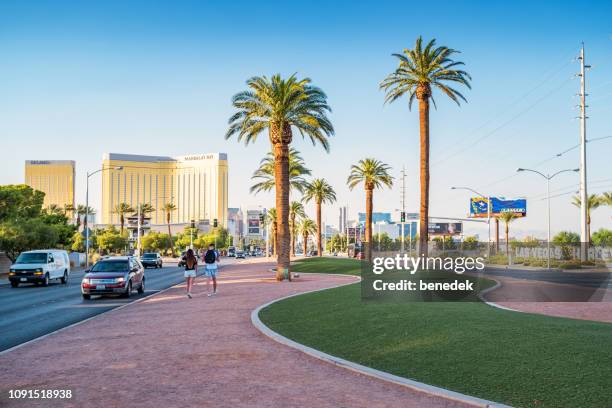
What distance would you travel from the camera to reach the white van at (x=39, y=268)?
3033 centimetres

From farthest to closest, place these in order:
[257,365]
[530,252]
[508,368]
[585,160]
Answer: [530,252] → [585,160] → [257,365] → [508,368]

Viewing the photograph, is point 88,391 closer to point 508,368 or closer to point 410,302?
point 508,368

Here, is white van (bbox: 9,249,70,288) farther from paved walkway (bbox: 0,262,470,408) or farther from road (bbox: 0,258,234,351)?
paved walkway (bbox: 0,262,470,408)

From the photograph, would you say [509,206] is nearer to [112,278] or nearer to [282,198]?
[282,198]

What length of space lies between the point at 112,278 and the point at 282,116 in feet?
50.1

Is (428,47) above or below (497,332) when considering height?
above

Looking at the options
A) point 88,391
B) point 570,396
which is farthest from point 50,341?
point 570,396

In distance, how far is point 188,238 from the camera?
14738cm

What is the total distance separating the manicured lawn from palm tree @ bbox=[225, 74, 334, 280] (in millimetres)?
18610

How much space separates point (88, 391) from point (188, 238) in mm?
142256

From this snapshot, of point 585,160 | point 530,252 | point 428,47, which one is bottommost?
point 530,252

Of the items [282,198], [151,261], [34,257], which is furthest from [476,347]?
[151,261]

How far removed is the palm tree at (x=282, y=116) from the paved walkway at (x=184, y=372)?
19532 mm

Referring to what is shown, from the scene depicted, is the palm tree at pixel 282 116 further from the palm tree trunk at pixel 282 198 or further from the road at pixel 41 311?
the road at pixel 41 311
